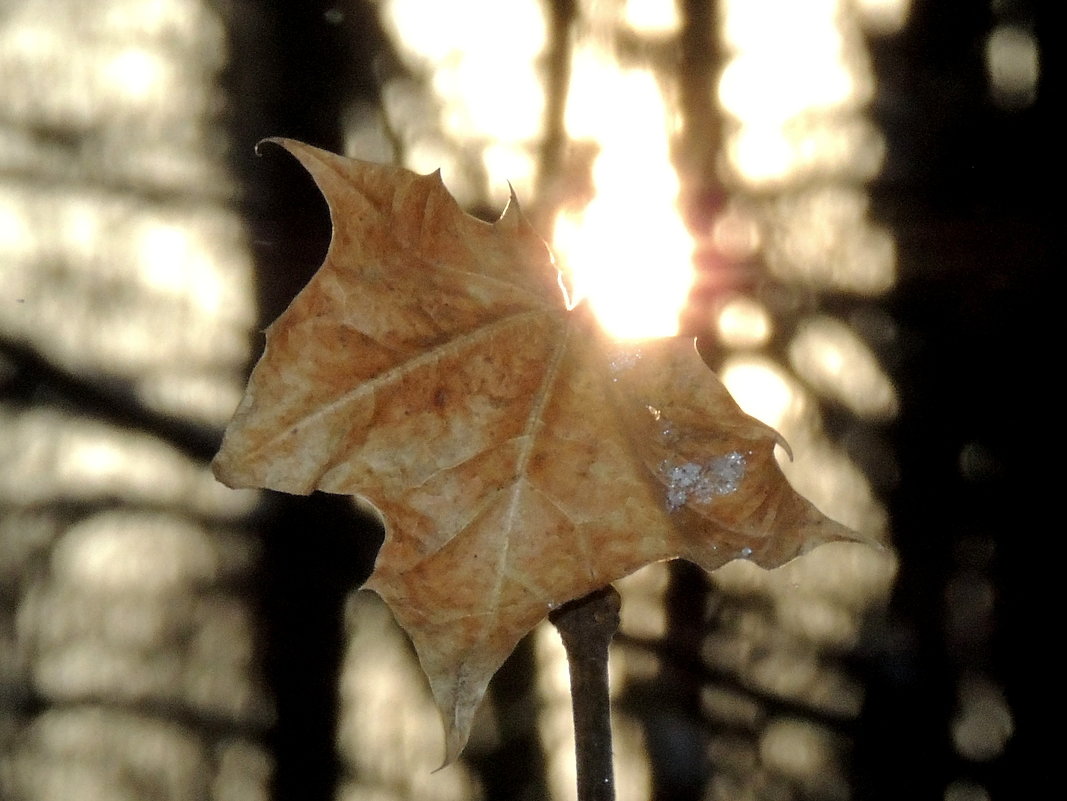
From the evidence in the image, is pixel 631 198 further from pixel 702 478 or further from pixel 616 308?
pixel 702 478

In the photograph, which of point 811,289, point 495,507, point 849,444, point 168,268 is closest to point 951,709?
point 849,444

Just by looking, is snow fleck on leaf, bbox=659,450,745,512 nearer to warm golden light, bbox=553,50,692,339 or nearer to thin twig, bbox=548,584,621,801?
thin twig, bbox=548,584,621,801

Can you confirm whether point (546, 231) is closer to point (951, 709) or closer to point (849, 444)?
point (849, 444)

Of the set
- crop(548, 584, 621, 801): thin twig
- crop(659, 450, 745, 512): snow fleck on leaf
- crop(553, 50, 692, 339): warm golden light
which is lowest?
crop(548, 584, 621, 801): thin twig

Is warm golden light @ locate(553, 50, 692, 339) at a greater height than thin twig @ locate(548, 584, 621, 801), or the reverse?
warm golden light @ locate(553, 50, 692, 339)

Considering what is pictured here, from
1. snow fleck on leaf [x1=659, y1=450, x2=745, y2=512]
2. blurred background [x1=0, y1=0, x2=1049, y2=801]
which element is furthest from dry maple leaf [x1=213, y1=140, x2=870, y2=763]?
blurred background [x1=0, y1=0, x2=1049, y2=801]

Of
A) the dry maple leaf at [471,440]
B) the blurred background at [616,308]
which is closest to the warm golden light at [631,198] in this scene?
the blurred background at [616,308]
